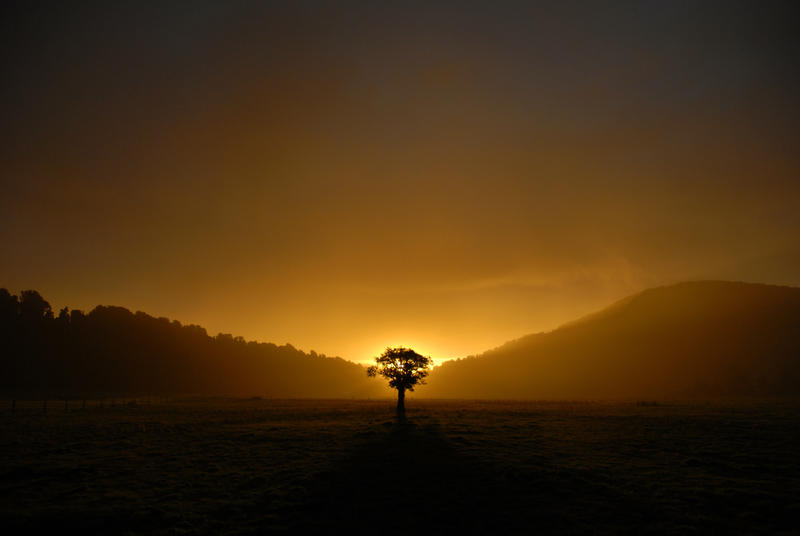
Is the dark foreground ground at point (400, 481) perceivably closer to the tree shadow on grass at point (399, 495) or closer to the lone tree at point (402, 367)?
the tree shadow on grass at point (399, 495)

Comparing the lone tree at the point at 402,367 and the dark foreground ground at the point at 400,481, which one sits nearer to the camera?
the dark foreground ground at the point at 400,481

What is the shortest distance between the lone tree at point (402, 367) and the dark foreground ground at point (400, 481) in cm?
2466

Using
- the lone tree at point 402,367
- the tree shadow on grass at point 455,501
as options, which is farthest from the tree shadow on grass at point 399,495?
the lone tree at point 402,367

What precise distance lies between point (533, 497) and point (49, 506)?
26537mm

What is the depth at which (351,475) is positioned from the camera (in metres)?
29.2

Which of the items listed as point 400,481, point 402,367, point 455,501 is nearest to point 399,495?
point 400,481

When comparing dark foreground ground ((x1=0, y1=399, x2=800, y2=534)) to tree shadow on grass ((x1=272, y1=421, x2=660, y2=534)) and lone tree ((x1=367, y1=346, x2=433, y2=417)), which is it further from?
lone tree ((x1=367, y1=346, x2=433, y2=417))

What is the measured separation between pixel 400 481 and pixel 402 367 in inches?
1858

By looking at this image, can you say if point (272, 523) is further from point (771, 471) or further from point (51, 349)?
point (51, 349)

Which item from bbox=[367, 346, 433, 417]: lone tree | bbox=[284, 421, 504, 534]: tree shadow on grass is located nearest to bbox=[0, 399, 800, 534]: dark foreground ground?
bbox=[284, 421, 504, 534]: tree shadow on grass

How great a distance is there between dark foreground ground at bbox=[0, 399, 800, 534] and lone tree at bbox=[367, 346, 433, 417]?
24.7 meters

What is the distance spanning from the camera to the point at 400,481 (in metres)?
27.8

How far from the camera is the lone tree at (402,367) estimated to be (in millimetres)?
Answer: 74312

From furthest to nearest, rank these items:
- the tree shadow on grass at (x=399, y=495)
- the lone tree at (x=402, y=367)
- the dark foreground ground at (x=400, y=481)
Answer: the lone tree at (x=402, y=367) → the dark foreground ground at (x=400, y=481) → the tree shadow on grass at (x=399, y=495)
